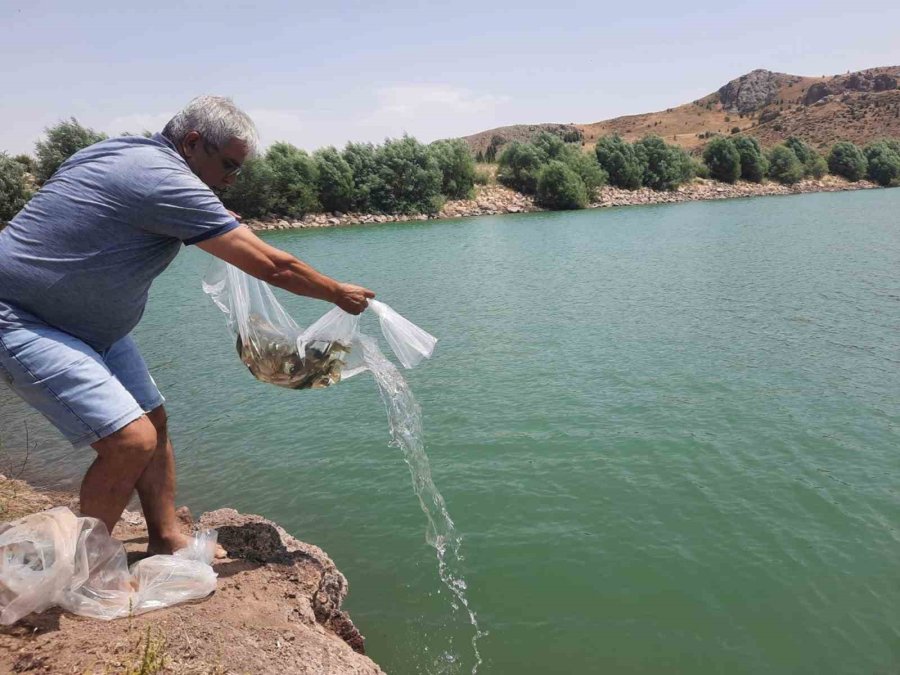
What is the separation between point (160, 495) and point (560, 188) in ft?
230

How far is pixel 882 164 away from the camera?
294 ft

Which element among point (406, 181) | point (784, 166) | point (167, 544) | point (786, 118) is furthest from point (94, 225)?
point (786, 118)

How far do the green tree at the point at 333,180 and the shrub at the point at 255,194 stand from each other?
535 centimetres

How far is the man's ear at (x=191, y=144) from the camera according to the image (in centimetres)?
365

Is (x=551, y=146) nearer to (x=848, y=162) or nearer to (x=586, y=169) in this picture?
(x=586, y=169)

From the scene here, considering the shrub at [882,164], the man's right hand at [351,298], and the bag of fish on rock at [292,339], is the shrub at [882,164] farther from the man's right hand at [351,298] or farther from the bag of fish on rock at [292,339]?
the man's right hand at [351,298]

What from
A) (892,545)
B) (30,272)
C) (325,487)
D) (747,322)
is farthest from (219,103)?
(747,322)

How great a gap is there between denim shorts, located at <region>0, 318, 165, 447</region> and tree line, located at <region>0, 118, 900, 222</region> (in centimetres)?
5404

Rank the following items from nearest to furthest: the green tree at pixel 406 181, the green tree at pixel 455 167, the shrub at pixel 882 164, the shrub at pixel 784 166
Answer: the green tree at pixel 406 181, the green tree at pixel 455 167, the shrub at pixel 784 166, the shrub at pixel 882 164

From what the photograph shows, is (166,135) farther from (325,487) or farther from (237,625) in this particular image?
(325,487)

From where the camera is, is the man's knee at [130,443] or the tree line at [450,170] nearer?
the man's knee at [130,443]

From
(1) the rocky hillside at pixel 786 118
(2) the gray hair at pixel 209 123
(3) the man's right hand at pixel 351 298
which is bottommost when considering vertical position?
(3) the man's right hand at pixel 351 298

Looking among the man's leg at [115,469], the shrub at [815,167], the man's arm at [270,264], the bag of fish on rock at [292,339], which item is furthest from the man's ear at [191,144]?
the shrub at [815,167]

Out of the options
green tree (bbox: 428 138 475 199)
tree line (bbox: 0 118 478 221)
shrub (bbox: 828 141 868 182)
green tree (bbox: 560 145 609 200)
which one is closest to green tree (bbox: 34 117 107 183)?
tree line (bbox: 0 118 478 221)
